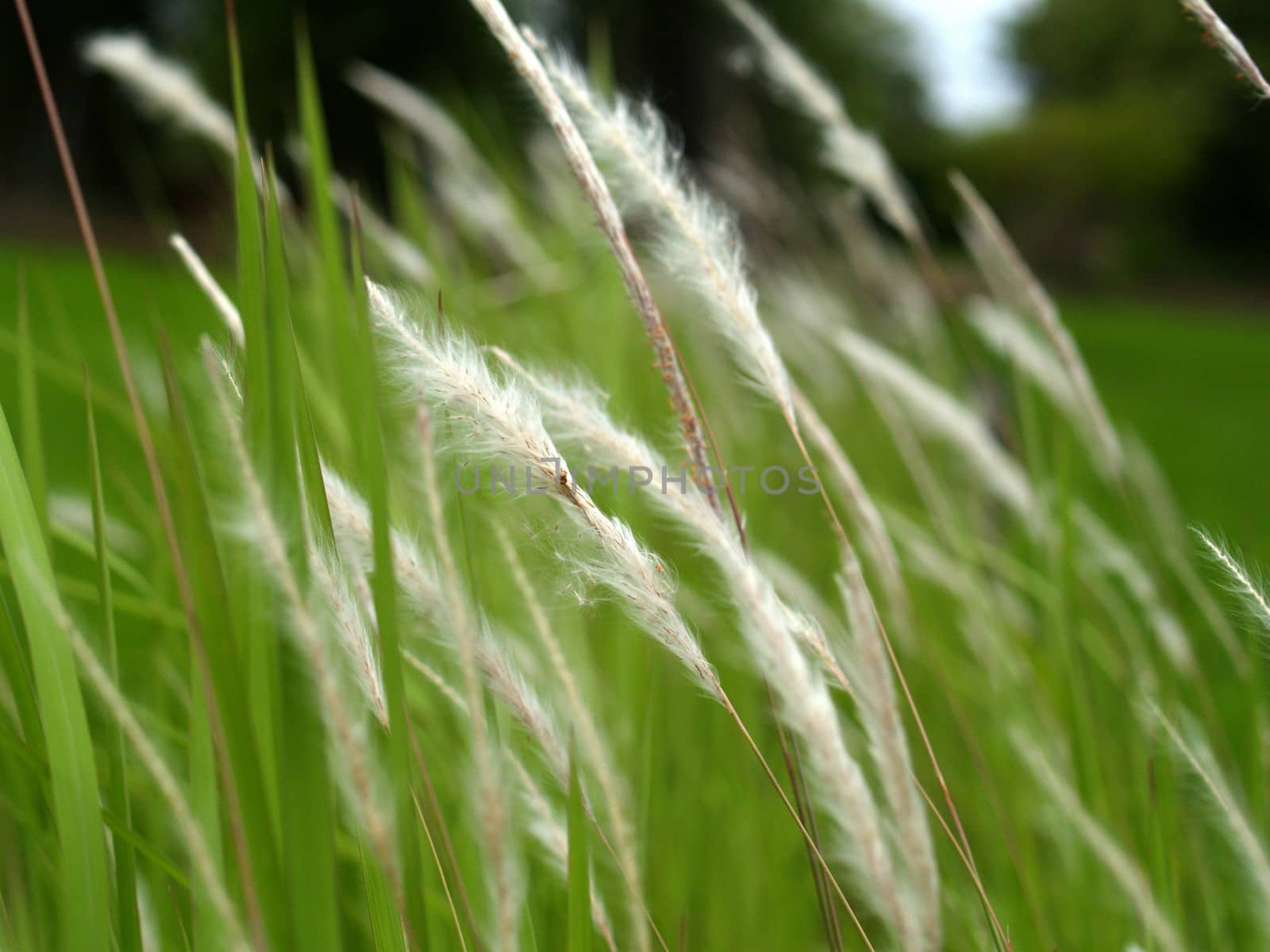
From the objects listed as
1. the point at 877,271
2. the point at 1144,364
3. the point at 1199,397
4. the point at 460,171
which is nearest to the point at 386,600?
the point at 460,171

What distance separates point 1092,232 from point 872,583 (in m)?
15.1

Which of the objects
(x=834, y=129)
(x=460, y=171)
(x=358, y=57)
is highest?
(x=358, y=57)

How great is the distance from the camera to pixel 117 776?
1.33ft

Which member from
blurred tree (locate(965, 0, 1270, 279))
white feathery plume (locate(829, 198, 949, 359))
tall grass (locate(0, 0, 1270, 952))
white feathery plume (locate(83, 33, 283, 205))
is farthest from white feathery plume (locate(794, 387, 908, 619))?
blurred tree (locate(965, 0, 1270, 279))

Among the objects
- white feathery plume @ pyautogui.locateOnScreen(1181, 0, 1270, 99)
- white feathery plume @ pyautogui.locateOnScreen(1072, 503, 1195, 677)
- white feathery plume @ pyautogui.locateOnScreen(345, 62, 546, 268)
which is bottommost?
white feathery plume @ pyautogui.locateOnScreen(1072, 503, 1195, 677)

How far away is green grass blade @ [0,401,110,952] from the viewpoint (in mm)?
348

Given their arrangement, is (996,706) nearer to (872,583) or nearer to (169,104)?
(872,583)

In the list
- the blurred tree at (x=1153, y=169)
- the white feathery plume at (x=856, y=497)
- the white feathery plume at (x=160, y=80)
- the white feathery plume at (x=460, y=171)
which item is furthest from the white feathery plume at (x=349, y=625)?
the blurred tree at (x=1153, y=169)

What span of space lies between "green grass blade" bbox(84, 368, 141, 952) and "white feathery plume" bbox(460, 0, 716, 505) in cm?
23

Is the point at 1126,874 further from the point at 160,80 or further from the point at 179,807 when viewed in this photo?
the point at 160,80

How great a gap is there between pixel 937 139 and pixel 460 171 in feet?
47.7

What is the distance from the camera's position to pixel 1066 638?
0.73 metres

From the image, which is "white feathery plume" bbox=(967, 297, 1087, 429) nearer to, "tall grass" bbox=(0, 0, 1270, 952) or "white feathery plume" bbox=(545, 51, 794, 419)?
"tall grass" bbox=(0, 0, 1270, 952)

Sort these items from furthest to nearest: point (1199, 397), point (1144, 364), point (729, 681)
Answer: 1. point (1144, 364)
2. point (1199, 397)
3. point (729, 681)
